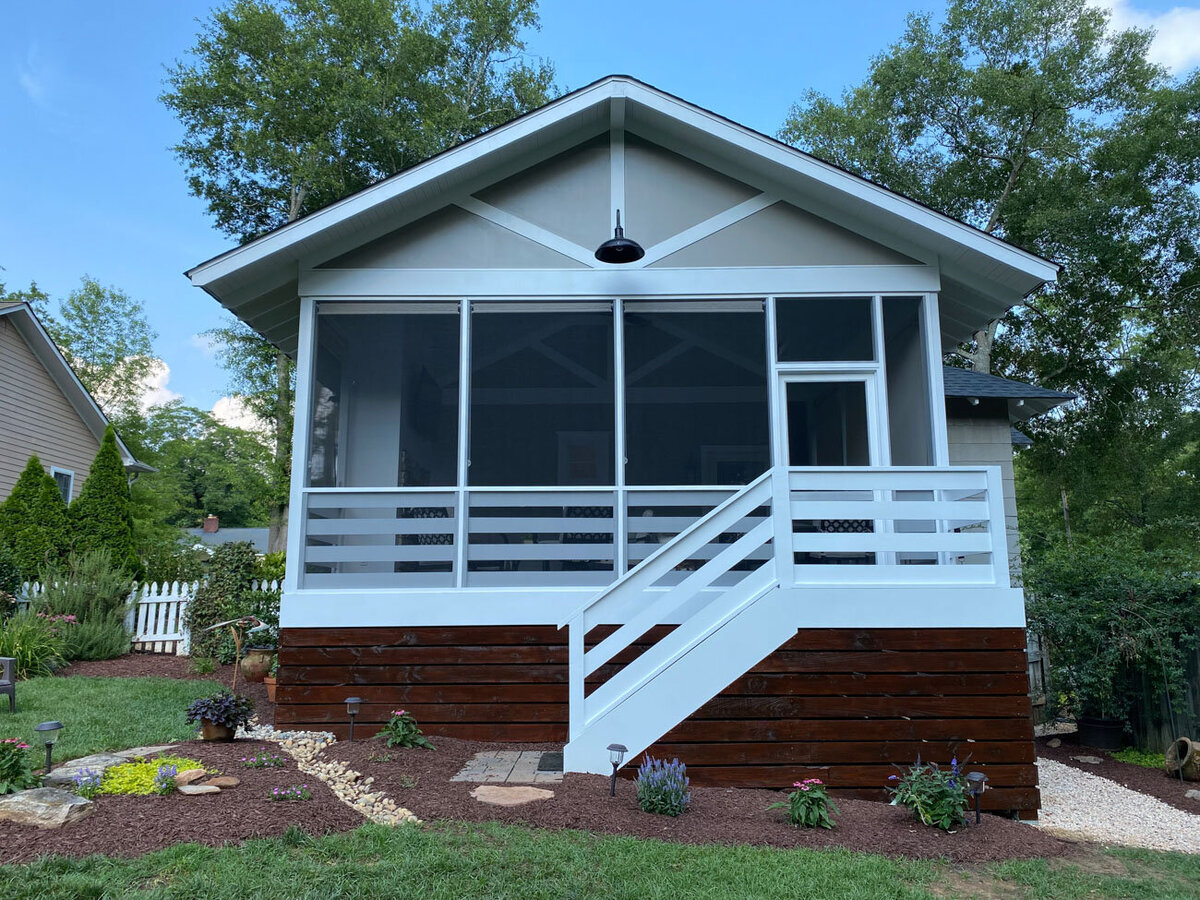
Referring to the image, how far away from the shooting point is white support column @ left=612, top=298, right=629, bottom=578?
661 centimetres

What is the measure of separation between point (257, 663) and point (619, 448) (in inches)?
198

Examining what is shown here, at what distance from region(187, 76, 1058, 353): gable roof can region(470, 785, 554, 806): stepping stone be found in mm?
4425

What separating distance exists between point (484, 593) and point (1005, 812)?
3901 mm

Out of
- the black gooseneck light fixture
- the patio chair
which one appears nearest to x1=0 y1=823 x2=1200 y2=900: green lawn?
the black gooseneck light fixture

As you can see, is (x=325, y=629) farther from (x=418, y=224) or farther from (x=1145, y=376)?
(x=1145, y=376)

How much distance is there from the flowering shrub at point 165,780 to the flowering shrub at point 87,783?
0.28m

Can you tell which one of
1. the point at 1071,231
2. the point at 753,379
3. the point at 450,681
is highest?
the point at 1071,231

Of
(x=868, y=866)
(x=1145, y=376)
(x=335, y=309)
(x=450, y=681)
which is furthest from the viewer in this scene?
(x=1145, y=376)

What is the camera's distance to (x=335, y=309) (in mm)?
6973

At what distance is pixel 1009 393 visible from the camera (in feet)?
31.9

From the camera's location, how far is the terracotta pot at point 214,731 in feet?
18.4

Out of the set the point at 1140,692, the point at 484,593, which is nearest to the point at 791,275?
the point at 484,593

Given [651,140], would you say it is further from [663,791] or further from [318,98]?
[318,98]

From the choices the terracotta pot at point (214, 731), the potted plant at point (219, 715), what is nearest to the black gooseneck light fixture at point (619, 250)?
the potted plant at point (219, 715)
